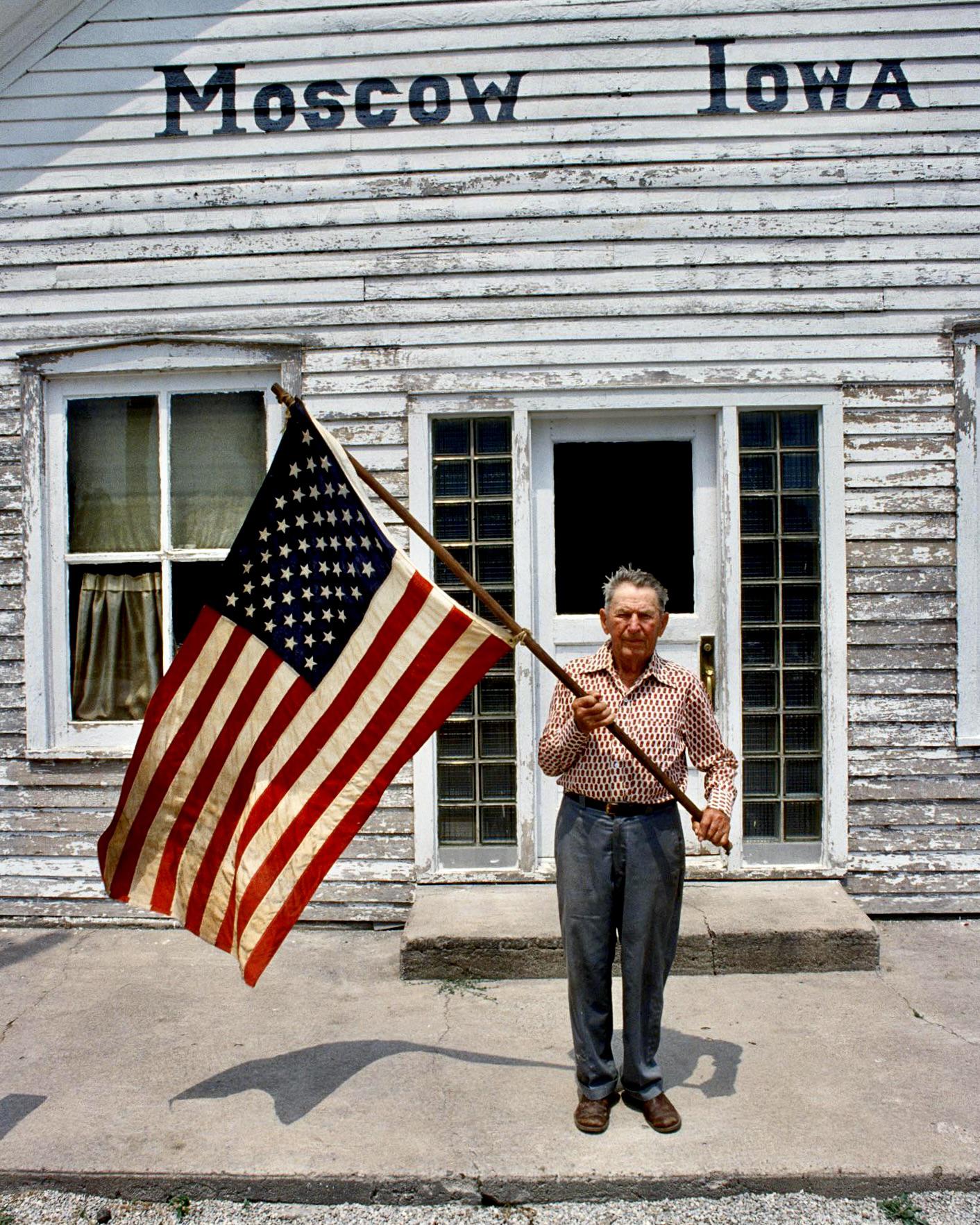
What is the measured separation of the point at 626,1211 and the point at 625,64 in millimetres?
4784

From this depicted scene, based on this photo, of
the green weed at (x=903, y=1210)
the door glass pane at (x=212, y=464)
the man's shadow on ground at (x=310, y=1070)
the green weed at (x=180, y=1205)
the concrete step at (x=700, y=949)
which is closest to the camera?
the green weed at (x=903, y=1210)

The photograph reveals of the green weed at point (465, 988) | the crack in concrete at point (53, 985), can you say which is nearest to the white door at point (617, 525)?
the green weed at point (465, 988)

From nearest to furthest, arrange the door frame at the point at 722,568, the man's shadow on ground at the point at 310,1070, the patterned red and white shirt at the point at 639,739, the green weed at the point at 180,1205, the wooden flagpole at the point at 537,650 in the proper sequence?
the green weed at the point at 180,1205 < the wooden flagpole at the point at 537,650 < the patterned red and white shirt at the point at 639,739 < the man's shadow on ground at the point at 310,1070 < the door frame at the point at 722,568

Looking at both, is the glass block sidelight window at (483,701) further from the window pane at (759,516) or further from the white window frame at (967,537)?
the white window frame at (967,537)

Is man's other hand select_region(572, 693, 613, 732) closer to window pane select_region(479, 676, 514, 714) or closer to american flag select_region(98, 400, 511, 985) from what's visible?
american flag select_region(98, 400, 511, 985)

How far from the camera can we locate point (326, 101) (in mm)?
5266

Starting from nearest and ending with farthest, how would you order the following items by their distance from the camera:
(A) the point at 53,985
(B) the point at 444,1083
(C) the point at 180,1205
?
(C) the point at 180,1205
(B) the point at 444,1083
(A) the point at 53,985

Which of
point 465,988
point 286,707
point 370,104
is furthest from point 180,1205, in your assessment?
point 370,104

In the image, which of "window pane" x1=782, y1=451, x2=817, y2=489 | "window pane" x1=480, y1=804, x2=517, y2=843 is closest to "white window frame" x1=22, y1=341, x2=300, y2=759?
"window pane" x1=480, y1=804, x2=517, y2=843

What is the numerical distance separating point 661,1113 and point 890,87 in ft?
15.1

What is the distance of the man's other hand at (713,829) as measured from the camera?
3.26 meters

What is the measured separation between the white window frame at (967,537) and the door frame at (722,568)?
21.6 inches

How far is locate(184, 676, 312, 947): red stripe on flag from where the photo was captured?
338cm

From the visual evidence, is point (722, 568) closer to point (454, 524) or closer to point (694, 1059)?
point (454, 524)
